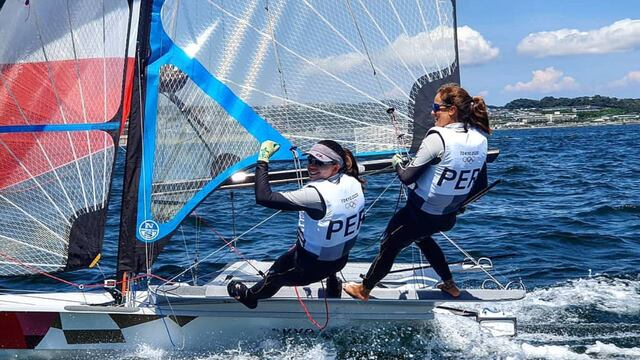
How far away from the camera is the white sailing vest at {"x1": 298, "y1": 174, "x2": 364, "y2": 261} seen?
4711 millimetres

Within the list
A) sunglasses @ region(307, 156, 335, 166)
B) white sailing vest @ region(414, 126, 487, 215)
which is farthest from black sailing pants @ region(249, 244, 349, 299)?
white sailing vest @ region(414, 126, 487, 215)

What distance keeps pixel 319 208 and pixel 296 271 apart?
55 cm

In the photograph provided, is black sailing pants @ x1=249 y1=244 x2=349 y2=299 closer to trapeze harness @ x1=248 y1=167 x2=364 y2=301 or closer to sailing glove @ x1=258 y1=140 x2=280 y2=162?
trapeze harness @ x1=248 y1=167 x2=364 y2=301

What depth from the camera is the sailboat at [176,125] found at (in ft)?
17.7

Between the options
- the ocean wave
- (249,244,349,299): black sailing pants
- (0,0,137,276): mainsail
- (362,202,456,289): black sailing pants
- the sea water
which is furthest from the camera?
the ocean wave

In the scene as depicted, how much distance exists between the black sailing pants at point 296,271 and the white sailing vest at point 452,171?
27.9 inches

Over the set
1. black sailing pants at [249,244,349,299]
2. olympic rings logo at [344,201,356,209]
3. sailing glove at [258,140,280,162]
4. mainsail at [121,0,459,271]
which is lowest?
black sailing pants at [249,244,349,299]

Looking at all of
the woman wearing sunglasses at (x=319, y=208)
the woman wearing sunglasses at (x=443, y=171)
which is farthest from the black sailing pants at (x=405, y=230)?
the woman wearing sunglasses at (x=319, y=208)

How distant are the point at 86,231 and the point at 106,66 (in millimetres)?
1285

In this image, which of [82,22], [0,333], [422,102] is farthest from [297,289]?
[82,22]

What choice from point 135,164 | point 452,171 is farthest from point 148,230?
point 452,171

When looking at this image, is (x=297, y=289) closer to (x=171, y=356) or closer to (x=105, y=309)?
(x=171, y=356)

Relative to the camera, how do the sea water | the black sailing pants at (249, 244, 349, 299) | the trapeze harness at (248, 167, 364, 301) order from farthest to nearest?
the sea water
the black sailing pants at (249, 244, 349, 299)
the trapeze harness at (248, 167, 364, 301)

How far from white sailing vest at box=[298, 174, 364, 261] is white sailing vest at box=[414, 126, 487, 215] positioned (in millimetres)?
500
